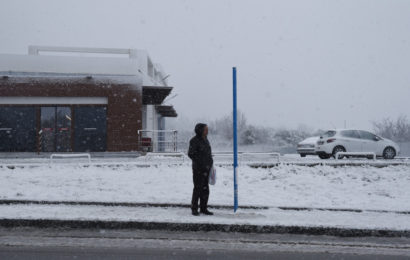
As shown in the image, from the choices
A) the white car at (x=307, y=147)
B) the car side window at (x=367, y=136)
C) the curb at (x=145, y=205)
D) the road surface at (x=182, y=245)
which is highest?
the car side window at (x=367, y=136)

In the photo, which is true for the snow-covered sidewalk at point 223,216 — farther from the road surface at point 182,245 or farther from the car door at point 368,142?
the car door at point 368,142

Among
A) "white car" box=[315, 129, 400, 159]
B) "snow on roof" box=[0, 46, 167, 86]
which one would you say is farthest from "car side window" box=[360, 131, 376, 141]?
"snow on roof" box=[0, 46, 167, 86]

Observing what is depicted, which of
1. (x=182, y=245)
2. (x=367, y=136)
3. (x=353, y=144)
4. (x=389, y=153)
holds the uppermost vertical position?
(x=367, y=136)

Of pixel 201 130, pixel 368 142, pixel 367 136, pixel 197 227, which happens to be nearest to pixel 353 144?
pixel 368 142

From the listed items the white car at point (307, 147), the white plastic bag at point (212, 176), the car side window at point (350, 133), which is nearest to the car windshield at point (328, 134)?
the car side window at point (350, 133)

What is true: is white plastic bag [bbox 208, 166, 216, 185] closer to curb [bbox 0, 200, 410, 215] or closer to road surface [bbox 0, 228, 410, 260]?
curb [bbox 0, 200, 410, 215]

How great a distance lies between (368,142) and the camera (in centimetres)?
1736

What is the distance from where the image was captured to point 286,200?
908cm

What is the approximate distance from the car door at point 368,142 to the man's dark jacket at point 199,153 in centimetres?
1232

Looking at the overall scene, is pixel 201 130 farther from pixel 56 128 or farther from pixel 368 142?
pixel 56 128

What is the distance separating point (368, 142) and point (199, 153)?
12.7 m

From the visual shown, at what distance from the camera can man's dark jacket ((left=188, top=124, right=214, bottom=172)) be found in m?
7.15

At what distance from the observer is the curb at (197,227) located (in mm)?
6152

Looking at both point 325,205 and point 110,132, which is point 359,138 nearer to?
point 325,205
